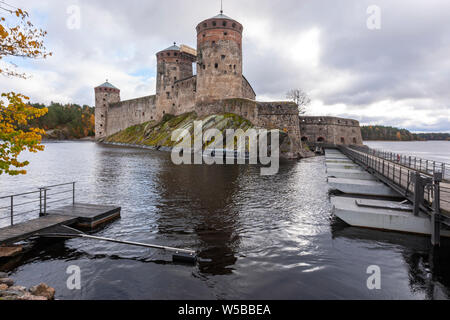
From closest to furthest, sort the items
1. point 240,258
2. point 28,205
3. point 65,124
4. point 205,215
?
point 240,258 < point 205,215 < point 28,205 < point 65,124

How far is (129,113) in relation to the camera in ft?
274

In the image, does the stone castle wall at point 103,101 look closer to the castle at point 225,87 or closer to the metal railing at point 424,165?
the castle at point 225,87

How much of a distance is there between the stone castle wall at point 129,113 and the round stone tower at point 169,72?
783 centimetres

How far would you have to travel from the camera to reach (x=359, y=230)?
11195mm

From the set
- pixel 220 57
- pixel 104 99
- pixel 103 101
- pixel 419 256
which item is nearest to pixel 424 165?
pixel 419 256

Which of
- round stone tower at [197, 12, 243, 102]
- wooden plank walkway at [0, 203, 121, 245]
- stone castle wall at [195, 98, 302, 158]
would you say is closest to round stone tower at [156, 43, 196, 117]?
round stone tower at [197, 12, 243, 102]

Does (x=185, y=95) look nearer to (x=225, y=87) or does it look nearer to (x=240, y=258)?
(x=225, y=87)

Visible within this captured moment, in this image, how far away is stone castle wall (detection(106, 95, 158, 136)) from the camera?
77125 millimetres

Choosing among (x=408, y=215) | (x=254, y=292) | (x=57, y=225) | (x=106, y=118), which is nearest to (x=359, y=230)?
(x=408, y=215)

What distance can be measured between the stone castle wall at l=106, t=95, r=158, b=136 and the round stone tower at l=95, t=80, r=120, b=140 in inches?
68.1

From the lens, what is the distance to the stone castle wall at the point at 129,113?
77125 mm

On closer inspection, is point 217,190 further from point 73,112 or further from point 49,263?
point 73,112

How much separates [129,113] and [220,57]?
44.2 meters

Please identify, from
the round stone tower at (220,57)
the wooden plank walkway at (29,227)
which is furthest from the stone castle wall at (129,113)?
the wooden plank walkway at (29,227)
